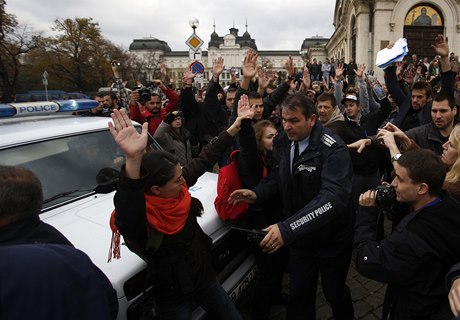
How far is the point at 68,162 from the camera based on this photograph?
3.00m

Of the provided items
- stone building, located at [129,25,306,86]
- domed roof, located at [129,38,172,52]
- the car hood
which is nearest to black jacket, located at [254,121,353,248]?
the car hood

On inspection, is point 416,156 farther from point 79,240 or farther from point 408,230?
point 79,240

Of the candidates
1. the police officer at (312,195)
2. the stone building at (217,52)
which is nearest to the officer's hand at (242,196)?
the police officer at (312,195)

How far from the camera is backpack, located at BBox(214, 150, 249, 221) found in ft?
9.11

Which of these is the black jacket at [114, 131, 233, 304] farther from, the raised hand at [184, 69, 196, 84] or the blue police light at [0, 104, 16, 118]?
the raised hand at [184, 69, 196, 84]

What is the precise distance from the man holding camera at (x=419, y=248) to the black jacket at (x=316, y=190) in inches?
12.4

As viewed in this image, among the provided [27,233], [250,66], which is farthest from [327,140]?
[27,233]

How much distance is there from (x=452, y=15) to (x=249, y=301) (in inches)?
1072

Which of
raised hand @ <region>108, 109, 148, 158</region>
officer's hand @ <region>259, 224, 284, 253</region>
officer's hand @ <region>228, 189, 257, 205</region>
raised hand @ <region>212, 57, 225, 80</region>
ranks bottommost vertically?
officer's hand @ <region>259, 224, 284, 253</region>

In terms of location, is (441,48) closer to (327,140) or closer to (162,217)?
(327,140)

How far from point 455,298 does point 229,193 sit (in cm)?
178

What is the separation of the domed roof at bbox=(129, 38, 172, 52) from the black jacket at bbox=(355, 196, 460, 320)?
5160 inches

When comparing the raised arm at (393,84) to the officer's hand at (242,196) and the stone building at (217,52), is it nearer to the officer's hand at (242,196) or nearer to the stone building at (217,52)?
the officer's hand at (242,196)

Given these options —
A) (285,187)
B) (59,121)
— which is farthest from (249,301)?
(59,121)
